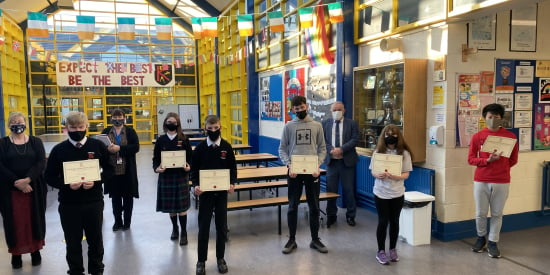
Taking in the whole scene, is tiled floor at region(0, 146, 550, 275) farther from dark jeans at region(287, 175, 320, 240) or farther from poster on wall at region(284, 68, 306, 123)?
poster on wall at region(284, 68, 306, 123)

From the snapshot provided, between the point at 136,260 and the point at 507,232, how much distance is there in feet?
15.4

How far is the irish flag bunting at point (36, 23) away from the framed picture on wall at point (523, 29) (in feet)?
23.8

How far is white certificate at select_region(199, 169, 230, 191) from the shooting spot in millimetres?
3609

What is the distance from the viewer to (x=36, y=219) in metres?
4.00

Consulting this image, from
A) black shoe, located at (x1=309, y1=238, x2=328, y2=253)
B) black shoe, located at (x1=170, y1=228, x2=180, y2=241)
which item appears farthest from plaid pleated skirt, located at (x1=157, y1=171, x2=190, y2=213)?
black shoe, located at (x1=309, y1=238, x2=328, y2=253)

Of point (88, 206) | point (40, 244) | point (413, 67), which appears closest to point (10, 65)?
point (40, 244)

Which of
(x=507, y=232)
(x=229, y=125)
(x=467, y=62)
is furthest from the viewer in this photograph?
(x=229, y=125)

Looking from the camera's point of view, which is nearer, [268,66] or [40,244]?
[40,244]

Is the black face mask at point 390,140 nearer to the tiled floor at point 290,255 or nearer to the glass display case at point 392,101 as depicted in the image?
the glass display case at point 392,101

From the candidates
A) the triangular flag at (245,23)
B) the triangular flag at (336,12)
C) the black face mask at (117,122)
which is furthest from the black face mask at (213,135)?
the triangular flag at (245,23)

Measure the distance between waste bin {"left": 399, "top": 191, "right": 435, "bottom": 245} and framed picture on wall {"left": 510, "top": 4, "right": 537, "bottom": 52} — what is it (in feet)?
7.55

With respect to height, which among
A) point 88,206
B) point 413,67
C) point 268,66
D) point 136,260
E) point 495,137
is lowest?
point 136,260

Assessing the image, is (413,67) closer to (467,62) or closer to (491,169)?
(467,62)

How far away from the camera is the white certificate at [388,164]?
3.88 meters
